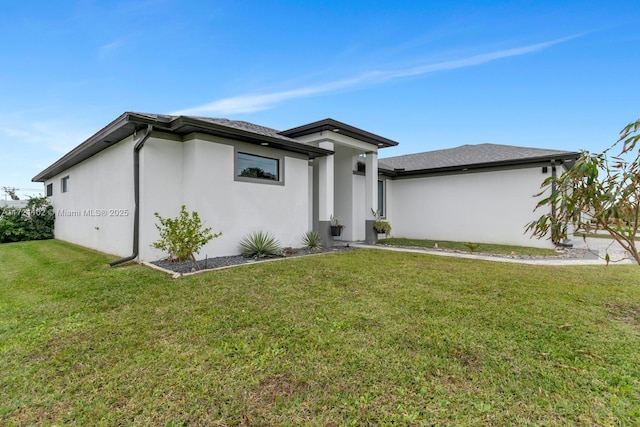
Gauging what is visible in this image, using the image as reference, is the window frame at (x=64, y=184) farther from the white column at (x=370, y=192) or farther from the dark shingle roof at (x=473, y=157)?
the dark shingle roof at (x=473, y=157)

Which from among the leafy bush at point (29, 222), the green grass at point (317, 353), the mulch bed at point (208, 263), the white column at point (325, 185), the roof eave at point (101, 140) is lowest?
the green grass at point (317, 353)

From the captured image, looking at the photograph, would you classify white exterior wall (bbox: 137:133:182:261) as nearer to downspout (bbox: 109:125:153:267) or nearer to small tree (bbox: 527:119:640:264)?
downspout (bbox: 109:125:153:267)

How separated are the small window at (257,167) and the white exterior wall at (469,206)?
7472mm

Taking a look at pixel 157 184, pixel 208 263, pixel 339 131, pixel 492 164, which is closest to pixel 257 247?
pixel 208 263

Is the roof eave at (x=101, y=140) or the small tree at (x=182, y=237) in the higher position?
the roof eave at (x=101, y=140)

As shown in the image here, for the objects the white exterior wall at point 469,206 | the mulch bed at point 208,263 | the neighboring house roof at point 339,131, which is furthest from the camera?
the white exterior wall at point 469,206

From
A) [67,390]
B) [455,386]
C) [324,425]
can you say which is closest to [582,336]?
[455,386]

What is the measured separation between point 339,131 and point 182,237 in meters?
6.49

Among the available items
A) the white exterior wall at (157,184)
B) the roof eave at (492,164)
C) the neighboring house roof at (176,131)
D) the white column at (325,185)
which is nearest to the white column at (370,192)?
the white column at (325,185)

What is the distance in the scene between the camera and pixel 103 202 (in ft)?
30.1

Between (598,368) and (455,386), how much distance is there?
141 cm

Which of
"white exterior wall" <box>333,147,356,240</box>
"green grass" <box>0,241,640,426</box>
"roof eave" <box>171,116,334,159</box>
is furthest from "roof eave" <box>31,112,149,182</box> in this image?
"white exterior wall" <box>333,147,356,240</box>

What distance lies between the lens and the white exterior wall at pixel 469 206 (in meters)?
11.2

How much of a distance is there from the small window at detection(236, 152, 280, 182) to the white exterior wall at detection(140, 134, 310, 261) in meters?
0.19
